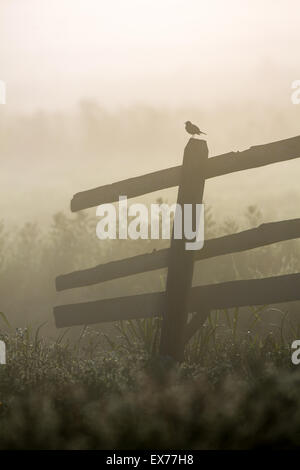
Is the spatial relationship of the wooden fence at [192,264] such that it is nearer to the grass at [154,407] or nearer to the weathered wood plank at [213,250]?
the weathered wood plank at [213,250]

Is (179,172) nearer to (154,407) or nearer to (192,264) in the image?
(192,264)

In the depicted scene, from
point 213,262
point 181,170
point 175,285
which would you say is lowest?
point 175,285

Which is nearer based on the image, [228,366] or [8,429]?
[8,429]

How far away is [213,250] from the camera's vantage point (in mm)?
6711

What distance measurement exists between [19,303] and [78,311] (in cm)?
689

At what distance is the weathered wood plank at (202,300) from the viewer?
6.23 meters

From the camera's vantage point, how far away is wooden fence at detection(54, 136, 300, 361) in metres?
6.33

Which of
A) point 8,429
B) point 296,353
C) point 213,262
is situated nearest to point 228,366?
point 296,353

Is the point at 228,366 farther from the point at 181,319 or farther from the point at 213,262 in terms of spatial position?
the point at 213,262

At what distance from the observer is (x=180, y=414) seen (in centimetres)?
492

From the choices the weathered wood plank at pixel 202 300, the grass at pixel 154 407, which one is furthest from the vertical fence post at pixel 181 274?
the grass at pixel 154 407

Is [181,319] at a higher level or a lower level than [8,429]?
higher

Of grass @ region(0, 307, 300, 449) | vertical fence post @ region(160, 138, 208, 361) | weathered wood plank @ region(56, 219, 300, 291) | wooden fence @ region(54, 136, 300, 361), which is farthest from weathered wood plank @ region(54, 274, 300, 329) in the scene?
grass @ region(0, 307, 300, 449)

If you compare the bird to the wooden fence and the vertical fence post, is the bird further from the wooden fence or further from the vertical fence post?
the vertical fence post
